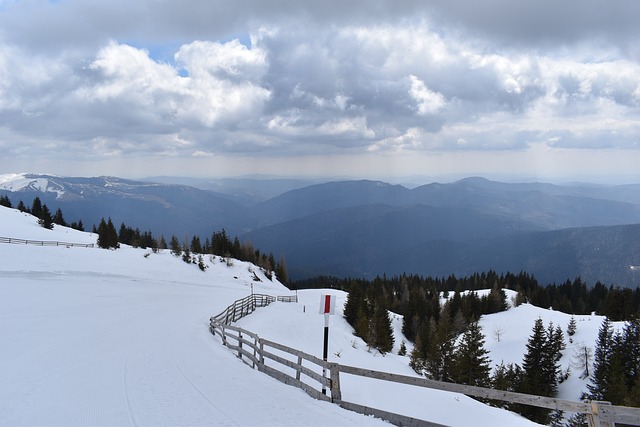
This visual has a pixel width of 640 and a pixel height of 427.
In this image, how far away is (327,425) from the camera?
7867mm

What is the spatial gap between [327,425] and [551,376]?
46.1 m

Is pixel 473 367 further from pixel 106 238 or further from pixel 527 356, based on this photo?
pixel 106 238

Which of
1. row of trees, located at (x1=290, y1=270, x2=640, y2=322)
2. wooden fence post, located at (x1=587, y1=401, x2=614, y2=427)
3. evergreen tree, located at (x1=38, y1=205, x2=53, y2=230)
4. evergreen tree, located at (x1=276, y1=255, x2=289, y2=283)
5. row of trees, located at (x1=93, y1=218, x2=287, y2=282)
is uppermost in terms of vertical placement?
evergreen tree, located at (x1=38, y1=205, x2=53, y2=230)

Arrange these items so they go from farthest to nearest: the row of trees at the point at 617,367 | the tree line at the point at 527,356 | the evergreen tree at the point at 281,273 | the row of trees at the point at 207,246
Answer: the evergreen tree at the point at 281,273 < the row of trees at the point at 207,246 < the tree line at the point at 527,356 < the row of trees at the point at 617,367

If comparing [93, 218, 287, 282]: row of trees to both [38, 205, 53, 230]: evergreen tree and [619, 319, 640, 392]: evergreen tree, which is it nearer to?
[38, 205, 53, 230]: evergreen tree

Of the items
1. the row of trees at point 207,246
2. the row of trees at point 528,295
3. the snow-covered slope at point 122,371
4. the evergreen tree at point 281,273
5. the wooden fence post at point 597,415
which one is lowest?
the row of trees at point 528,295

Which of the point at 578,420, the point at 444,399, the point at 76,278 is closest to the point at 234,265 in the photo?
the point at 76,278

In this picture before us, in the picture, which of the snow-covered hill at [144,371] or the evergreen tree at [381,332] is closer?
the snow-covered hill at [144,371]

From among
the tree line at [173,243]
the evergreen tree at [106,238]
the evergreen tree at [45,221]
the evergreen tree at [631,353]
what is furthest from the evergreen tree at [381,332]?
the evergreen tree at [45,221]

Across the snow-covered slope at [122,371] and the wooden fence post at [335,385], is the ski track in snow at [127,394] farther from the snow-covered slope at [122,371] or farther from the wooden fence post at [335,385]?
the wooden fence post at [335,385]

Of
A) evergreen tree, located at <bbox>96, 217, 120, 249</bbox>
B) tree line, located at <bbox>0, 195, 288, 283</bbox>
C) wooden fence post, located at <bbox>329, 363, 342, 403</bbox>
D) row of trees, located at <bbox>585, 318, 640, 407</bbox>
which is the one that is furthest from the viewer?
tree line, located at <bbox>0, 195, 288, 283</bbox>

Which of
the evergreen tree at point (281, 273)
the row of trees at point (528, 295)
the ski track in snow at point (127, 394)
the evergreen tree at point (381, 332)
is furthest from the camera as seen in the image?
the evergreen tree at point (281, 273)

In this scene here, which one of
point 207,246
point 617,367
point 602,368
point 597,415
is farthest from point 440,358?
point 207,246

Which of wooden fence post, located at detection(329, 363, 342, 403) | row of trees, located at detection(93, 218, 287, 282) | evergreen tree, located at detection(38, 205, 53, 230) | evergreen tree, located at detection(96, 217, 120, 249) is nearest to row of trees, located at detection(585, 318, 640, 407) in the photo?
wooden fence post, located at detection(329, 363, 342, 403)
